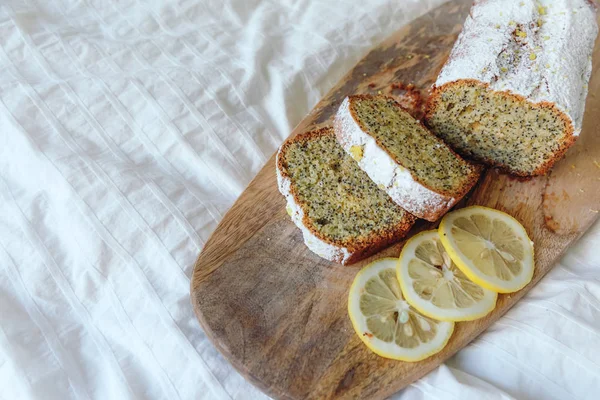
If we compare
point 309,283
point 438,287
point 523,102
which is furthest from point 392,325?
point 523,102

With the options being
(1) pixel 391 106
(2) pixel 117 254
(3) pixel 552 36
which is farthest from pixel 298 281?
(3) pixel 552 36

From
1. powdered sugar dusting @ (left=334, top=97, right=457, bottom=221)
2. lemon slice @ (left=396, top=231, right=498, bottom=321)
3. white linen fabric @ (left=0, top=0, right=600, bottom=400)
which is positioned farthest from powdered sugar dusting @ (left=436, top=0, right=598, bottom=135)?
lemon slice @ (left=396, top=231, right=498, bottom=321)

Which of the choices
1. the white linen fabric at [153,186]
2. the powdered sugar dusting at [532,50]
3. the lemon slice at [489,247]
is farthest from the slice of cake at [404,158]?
the white linen fabric at [153,186]

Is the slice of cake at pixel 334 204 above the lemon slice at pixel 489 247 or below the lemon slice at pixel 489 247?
above

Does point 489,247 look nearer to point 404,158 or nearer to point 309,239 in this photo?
point 404,158

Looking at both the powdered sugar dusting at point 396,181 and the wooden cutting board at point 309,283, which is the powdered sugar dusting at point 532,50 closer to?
the wooden cutting board at point 309,283

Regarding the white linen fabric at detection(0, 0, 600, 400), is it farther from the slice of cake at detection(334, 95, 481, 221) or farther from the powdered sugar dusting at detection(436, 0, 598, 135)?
the powdered sugar dusting at detection(436, 0, 598, 135)

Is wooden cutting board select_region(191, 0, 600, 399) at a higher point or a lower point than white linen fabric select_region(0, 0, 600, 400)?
lower
